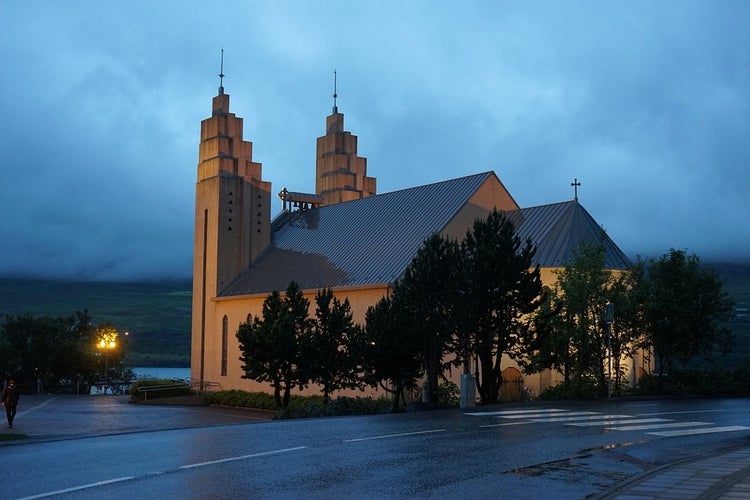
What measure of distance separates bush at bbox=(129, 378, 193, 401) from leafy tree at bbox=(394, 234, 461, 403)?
23961mm

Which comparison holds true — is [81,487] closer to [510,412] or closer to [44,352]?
[510,412]

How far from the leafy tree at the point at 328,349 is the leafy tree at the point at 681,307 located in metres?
12.4

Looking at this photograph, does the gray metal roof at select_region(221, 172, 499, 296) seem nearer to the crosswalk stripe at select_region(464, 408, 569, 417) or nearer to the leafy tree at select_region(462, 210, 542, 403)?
the leafy tree at select_region(462, 210, 542, 403)

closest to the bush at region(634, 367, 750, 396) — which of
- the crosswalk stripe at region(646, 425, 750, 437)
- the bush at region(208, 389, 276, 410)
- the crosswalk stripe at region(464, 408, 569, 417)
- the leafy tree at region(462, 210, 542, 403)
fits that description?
the leafy tree at region(462, 210, 542, 403)

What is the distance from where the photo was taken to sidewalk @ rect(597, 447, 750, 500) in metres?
9.34

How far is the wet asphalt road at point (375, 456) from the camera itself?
35.1ft

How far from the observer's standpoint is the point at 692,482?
10.2 m

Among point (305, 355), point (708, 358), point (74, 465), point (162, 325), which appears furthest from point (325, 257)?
point (162, 325)

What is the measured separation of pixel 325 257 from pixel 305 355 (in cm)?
1291

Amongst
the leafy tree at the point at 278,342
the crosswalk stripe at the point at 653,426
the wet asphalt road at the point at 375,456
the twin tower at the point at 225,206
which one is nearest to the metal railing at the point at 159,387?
the twin tower at the point at 225,206

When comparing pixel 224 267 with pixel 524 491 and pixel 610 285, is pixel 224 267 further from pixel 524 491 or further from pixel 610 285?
pixel 524 491

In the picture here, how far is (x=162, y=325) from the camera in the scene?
185750 mm

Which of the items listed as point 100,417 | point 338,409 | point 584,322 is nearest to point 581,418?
point 338,409

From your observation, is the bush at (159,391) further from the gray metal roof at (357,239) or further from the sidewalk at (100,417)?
the gray metal roof at (357,239)
